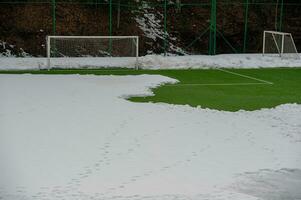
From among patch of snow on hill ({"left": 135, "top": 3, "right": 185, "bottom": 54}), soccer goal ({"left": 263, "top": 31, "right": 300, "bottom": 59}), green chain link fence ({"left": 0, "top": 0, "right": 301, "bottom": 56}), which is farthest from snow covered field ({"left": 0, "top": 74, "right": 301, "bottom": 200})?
patch of snow on hill ({"left": 135, "top": 3, "right": 185, "bottom": 54})

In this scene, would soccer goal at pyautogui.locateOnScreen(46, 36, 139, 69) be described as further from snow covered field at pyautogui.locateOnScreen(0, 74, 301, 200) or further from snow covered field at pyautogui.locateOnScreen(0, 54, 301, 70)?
snow covered field at pyautogui.locateOnScreen(0, 74, 301, 200)

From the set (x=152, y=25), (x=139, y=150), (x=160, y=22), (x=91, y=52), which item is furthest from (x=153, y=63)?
(x=139, y=150)

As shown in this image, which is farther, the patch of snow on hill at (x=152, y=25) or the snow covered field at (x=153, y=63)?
the patch of snow on hill at (x=152, y=25)

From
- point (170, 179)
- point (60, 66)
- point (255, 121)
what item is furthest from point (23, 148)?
point (60, 66)

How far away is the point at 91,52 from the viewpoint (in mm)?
18625

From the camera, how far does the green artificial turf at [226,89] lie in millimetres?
10680

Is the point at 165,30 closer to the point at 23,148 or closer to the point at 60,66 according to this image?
the point at 60,66

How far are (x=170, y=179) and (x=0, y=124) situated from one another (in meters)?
3.17

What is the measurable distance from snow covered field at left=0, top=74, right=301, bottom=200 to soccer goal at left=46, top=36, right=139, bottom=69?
239 inches

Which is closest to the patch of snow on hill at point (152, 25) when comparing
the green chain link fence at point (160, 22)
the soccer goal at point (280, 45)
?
the green chain link fence at point (160, 22)

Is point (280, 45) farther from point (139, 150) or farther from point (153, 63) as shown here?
point (139, 150)

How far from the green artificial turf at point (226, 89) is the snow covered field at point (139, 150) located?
38.4 inches

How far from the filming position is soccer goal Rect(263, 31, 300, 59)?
63.5 feet

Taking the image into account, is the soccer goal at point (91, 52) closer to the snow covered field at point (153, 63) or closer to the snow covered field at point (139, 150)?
the snow covered field at point (153, 63)
